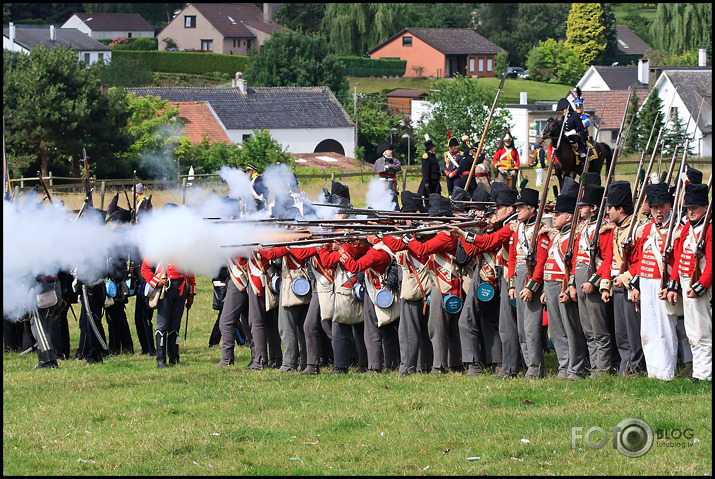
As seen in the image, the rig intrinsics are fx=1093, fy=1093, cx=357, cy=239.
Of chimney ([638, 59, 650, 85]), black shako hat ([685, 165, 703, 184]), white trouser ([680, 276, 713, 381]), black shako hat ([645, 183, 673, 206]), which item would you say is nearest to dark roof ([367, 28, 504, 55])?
chimney ([638, 59, 650, 85])

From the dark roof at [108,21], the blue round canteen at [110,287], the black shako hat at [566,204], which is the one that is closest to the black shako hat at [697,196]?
the black shako hat at [566,204]

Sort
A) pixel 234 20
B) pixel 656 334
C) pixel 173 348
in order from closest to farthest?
pixel 656 334 → pixel 173 348 → pixel 234 20

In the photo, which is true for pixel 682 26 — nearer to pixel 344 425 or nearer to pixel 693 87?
pixel 693 87

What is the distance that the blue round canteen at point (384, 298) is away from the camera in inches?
503

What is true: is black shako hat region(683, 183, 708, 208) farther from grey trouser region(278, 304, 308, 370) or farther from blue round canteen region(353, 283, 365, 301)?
grey trouser region(278, 304, 308, 370)

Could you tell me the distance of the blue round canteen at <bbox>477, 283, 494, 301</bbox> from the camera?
482 inches

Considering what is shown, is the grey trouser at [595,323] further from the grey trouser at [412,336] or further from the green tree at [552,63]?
the green tree at [552,63]

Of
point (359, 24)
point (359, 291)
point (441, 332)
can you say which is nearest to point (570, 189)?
point (441, 332)

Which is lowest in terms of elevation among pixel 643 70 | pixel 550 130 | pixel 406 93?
pixel 550 130

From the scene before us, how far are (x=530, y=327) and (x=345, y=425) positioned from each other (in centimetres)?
270

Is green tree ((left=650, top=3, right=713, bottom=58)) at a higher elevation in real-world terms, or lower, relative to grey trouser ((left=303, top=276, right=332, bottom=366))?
higher

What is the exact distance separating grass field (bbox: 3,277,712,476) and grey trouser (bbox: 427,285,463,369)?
415 mm

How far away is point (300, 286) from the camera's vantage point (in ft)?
43.7

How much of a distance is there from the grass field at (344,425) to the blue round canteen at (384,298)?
0.82m
